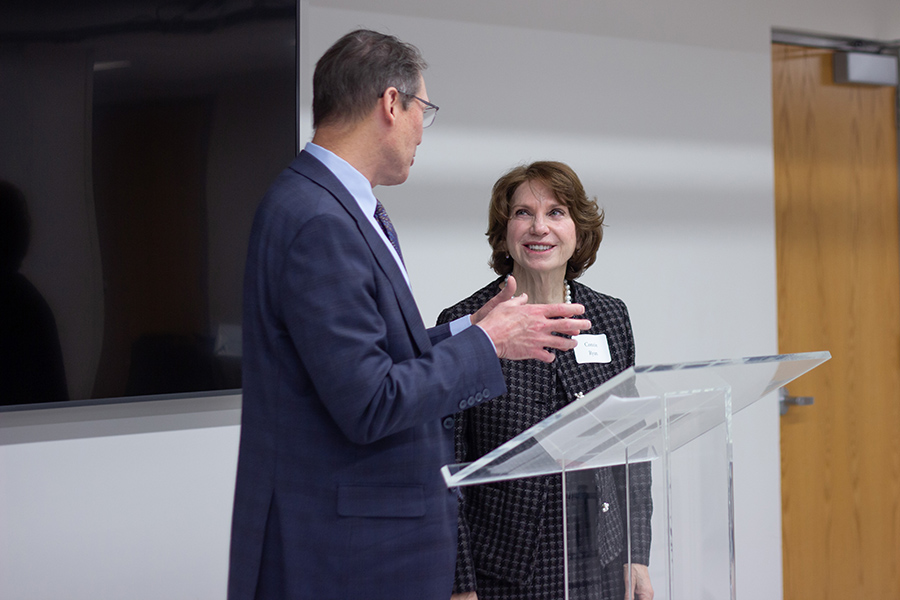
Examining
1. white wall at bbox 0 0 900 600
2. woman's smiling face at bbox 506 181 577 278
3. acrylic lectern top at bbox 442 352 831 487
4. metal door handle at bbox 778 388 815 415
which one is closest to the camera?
acrylic lectern top at bbox 442 352 831 487

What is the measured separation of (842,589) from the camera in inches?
139

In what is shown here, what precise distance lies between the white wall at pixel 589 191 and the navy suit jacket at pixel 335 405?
3.56ft

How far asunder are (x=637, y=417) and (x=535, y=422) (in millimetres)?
635

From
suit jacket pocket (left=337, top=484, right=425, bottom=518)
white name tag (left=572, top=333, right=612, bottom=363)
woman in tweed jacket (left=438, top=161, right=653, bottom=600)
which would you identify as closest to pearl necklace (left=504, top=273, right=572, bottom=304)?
woman in tweed jacket (left=438, top=161, right=653, bottom=600)

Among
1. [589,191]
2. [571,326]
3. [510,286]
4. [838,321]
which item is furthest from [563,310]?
[838,321]

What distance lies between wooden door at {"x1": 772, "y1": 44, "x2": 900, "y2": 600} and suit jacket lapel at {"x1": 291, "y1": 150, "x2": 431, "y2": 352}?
258cm

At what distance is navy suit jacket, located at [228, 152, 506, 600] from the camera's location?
45.6 inches

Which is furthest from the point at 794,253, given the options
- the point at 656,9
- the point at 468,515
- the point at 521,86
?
the point at 468,515

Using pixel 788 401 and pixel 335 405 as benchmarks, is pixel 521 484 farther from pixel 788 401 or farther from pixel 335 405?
pixel 788 401

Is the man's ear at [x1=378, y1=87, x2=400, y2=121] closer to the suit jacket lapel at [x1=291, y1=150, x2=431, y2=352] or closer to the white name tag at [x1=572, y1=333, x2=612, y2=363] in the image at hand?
the suit jacket lapel at [x1=291, y1=150, x2=431, y2=352]

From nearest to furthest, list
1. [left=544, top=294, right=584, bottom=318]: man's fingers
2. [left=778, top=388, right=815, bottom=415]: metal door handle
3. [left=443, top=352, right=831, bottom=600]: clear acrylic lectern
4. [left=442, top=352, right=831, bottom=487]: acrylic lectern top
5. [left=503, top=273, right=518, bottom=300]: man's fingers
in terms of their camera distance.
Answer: [left=442, top=352, right=831, bottom=487]: acrylic lectern top, [left=443, top=352, right=831, bottom=600]: clear acrylic lectern, [left=544, top=294, right=584, bottom=318]: man's fingers, [left=503, top=273, right=518, bottom=300]: man's fingers, [left=778, top=388, right=815, bottom=415]: metal door handle

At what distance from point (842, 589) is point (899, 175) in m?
1.91

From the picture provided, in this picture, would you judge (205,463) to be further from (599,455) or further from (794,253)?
(794,253)

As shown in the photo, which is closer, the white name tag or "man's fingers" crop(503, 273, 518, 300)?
"man's fingers" crop(503, 273, 518, 300)
